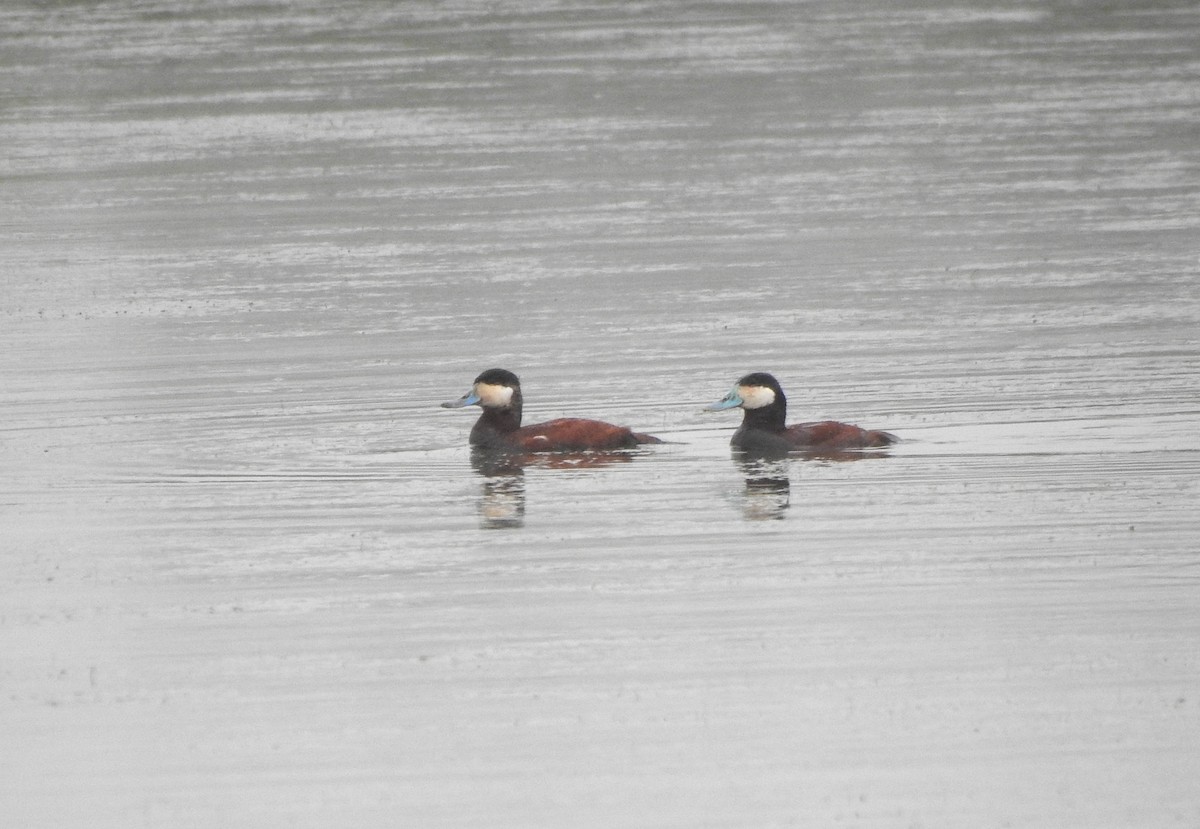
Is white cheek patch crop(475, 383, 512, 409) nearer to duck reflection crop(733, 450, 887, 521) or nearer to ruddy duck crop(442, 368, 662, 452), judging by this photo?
ruddy duck crop(442, 368, 662, 452)

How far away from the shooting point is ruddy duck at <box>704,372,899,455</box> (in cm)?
1344

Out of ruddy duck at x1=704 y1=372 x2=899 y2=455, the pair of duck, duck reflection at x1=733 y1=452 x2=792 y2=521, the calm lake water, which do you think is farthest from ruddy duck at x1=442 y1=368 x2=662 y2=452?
duck reflection at x1=733 y1=452 x2=792 y2=521

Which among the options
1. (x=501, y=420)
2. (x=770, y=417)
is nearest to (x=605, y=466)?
(x=501, y=420)

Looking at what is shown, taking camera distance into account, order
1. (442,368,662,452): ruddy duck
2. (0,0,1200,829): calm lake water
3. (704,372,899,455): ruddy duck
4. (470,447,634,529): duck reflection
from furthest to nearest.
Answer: (442,368,662,452): ruddy duck
(704,372,899,455): ruddy duck
(470,447,634,529): duck reflection
(0,0,1200,829): calm lake water

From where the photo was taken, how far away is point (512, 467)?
13.6 m

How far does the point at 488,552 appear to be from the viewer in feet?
37.3

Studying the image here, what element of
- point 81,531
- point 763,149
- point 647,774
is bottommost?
point 647,774

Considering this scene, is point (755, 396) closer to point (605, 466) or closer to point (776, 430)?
point (776, 430)

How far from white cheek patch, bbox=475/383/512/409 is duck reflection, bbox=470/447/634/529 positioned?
12.0 inches

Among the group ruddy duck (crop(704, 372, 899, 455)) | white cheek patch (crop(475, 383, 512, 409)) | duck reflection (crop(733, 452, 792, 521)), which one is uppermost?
white cheek patch (crop(475, 383, 512, 409))

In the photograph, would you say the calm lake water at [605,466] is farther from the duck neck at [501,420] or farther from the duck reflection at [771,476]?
the duck neck at [501,420]

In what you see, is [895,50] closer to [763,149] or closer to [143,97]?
[763,149]

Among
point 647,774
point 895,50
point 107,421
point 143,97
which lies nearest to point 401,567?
point 647,774

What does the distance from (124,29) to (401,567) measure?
3023 cm
